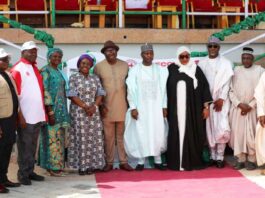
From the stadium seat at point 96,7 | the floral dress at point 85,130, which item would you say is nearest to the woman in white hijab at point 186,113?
the floral dress at point 85,130

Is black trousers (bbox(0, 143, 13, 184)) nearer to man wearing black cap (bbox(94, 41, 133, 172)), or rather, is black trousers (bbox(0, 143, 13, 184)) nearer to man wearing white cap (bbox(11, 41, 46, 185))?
man wearing white cap (bbox(11, 41, 46, 185))

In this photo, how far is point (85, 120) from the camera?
7695 mm

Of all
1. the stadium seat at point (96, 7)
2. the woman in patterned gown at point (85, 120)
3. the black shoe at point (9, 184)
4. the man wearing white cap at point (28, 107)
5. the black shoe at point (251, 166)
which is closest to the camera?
the black shoe at point (9, 184)

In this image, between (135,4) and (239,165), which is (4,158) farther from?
(135,4)

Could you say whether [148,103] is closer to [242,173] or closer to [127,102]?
[127,102]

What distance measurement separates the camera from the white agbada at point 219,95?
8094mm

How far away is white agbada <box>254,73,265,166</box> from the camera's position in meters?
7.79

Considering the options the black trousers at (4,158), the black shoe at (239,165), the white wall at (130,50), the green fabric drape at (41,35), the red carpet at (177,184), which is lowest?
the red carpet at (177,184)

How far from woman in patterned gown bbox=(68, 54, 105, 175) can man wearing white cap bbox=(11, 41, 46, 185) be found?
0.66 meters

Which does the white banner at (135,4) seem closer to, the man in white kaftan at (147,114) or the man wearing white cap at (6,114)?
the man in white kaftan at (147,114)

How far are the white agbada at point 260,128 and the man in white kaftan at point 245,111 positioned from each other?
0.51 feet

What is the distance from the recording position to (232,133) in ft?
26.8

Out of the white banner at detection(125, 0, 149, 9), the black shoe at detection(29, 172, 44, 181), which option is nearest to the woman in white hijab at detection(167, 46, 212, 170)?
the black shoe at detection(29, 172, 44, 181)

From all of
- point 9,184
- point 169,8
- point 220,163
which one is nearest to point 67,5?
point 169,8
